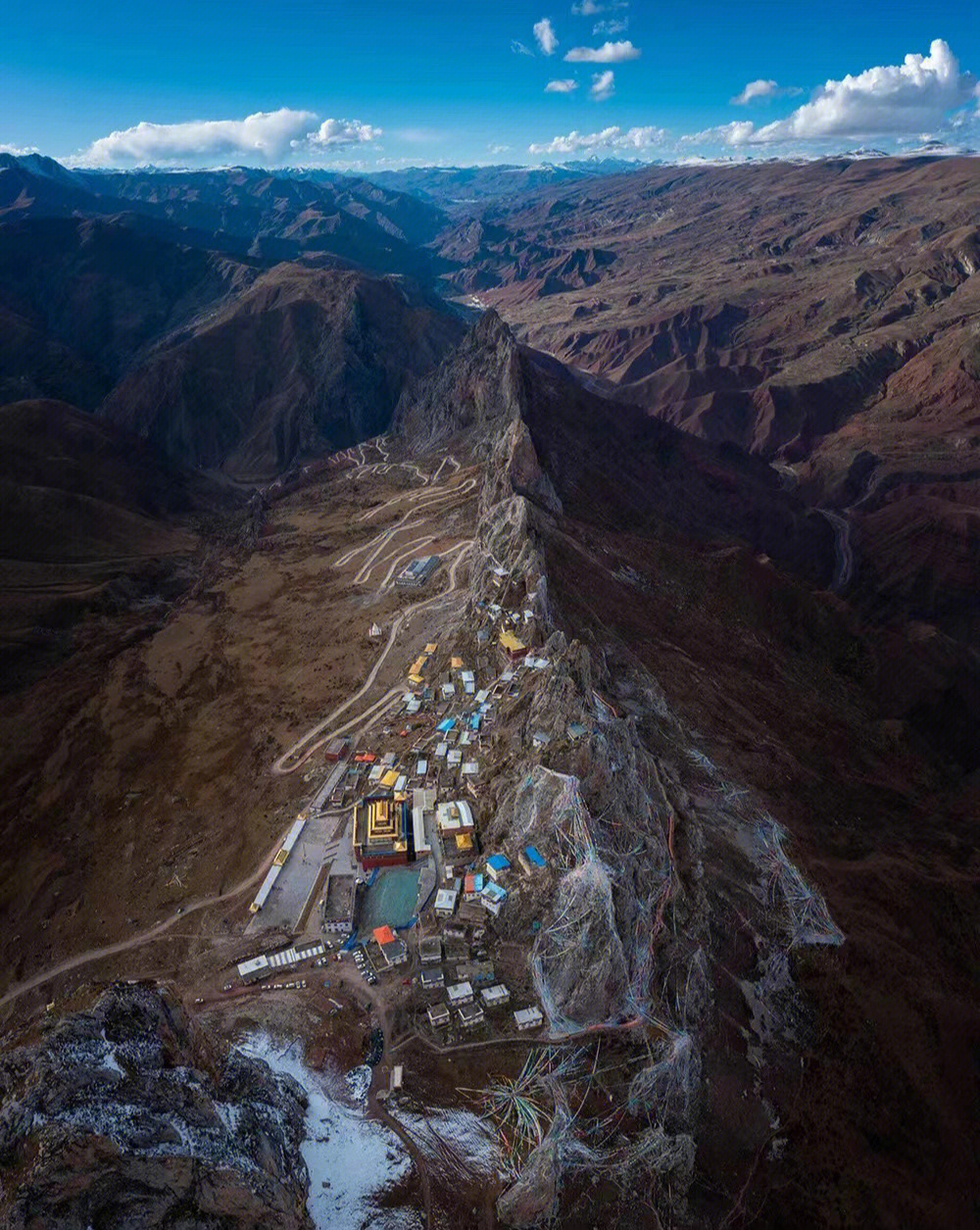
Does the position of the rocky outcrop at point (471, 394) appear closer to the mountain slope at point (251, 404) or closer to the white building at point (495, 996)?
the mountain slope at point (251, 404)

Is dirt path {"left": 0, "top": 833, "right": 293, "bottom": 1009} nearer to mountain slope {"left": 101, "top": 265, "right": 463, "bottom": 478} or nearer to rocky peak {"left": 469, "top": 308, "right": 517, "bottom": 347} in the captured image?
rocky peak {"left": 469, "top": 308, "right": 517, "bottom": 347}

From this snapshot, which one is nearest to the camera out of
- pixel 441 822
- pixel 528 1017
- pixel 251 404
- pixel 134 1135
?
pixel 134 1135

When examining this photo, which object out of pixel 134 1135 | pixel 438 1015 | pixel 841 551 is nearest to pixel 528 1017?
pixel 438 1015

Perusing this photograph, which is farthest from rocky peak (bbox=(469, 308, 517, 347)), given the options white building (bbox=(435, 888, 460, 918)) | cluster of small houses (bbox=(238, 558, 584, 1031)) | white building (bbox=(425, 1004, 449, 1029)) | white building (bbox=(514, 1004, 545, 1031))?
white building (bbox=(425, 1004, 449, 1029))

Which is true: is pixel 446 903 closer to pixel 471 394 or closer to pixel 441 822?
pixel 441 822

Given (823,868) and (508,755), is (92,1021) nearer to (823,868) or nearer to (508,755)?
(508,755)

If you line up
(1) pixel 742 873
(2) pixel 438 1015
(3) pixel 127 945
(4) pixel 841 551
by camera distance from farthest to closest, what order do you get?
(4) pixel 841 551 < (1) pixel 742 873 < (3) pixel 127 945 < (2) pixel 438 1015

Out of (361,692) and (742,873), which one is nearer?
(742,873)


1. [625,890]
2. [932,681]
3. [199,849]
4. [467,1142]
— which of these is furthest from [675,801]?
[932,681]
